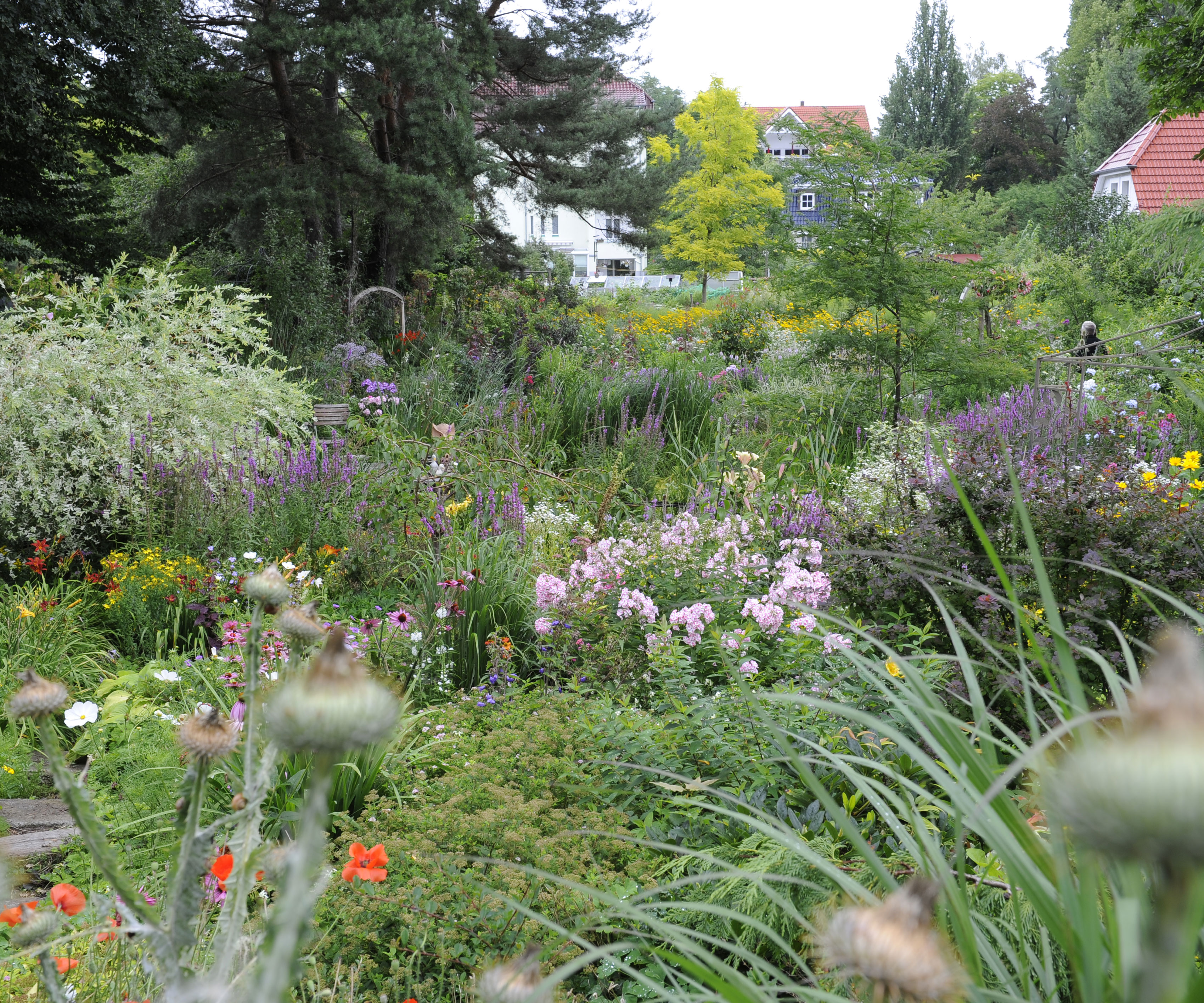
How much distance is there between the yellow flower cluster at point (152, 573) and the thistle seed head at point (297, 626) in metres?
3.58

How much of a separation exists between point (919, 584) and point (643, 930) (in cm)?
170

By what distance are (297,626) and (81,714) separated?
251cm

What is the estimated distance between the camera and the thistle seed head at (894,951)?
0.43 metres

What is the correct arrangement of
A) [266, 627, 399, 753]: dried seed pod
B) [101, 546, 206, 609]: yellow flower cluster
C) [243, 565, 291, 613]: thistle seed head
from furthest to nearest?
[101, 546, 206, 609]: yellow flower cluster < [243, 565, 291, 613]: thistle seed head < [266, 627, 399, 753]: dried seed pod

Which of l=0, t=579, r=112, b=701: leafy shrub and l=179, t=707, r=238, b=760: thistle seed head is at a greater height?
l=179, t=707, r=238, b=760: thistle seed head

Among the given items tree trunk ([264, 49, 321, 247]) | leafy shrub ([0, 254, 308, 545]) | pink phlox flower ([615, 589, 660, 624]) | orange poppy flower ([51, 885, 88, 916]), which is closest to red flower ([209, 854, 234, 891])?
orange poppy flower ([51, 885, 88, 916])

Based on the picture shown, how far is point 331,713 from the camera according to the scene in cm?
42

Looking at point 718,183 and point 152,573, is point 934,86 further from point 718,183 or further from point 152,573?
point 152,573

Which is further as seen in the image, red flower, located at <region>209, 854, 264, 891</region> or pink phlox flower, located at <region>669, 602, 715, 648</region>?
pink phlox flower, located at <region>669, 602, 715, 648</region>

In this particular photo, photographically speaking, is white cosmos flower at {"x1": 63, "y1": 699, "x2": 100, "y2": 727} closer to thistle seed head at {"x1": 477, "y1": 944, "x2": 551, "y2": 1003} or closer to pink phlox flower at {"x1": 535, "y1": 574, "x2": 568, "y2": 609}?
pink phlox flower at {"x1": 535, "y1": 574, "x2": 568, "y2": 609}

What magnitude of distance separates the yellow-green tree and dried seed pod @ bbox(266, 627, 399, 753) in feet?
68.7

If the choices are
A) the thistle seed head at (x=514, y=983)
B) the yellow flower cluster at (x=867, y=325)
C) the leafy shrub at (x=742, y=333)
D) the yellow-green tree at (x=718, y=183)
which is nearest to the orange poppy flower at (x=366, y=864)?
the thistle seed head at (x=514, y=983)

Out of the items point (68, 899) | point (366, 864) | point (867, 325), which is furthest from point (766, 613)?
point (867, 325)

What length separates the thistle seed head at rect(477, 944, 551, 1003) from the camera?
535 mm
